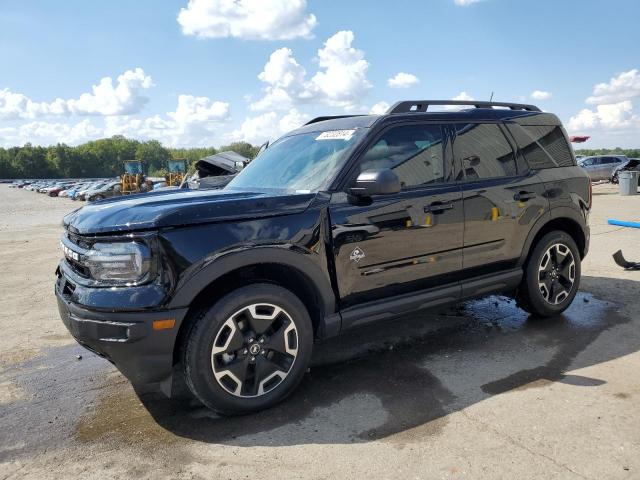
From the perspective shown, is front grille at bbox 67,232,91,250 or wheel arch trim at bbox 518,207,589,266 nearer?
front grille at bbox 67,232,91,250

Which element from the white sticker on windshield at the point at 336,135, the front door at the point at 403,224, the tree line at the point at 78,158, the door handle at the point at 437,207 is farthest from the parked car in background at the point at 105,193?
the tree line at the point at 78,158

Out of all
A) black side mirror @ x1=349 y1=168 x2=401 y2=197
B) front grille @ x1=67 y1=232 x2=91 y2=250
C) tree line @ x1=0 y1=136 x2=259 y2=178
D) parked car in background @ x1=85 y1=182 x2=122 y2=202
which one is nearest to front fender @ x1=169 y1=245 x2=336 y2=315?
black side mirror @ x1=349 y1=168 x2=401 y2=197

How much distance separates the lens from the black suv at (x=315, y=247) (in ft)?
9.32

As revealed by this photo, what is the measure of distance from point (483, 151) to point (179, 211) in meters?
2.67

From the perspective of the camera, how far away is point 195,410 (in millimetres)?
3305

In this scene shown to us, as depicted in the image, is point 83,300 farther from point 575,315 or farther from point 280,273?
point 575,315

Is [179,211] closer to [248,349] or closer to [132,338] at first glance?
[132,338]

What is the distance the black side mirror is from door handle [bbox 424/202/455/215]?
511 millimetres

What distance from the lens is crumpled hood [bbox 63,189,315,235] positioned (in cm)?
283

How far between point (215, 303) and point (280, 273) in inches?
20.8

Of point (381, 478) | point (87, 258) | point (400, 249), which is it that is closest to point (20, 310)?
point (87, 258)

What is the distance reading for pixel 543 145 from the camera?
15.5 feet

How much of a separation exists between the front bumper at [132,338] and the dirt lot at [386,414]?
461 millimetres

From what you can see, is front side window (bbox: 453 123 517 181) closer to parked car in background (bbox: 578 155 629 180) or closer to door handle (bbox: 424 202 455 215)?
door handle (bbox: 424 202 455 215)
